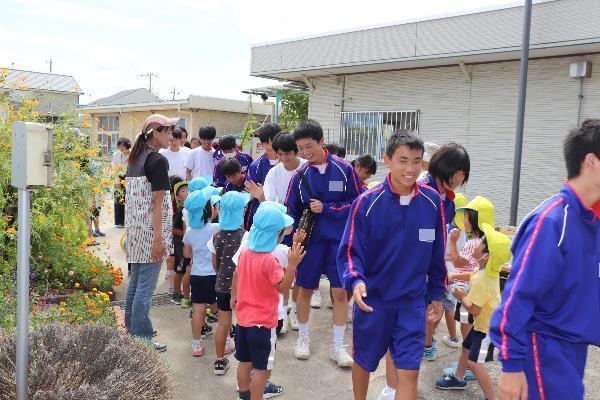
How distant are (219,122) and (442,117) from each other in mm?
14271

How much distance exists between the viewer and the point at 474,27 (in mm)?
9375

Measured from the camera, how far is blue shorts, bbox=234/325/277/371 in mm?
3463

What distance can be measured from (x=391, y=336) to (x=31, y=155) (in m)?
2.29

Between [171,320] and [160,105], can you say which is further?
[160,105]

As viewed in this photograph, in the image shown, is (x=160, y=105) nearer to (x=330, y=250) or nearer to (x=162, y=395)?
(x=330, y=250)

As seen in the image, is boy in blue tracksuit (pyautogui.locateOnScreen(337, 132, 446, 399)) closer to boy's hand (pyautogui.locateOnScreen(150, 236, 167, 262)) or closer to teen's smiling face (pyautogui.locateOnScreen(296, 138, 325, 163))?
teen's smiling face (pyautogui.locateOnScreen(296, 138, 325, 163))

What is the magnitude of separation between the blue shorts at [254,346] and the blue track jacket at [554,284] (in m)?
1.76

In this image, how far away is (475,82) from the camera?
33.3 ft

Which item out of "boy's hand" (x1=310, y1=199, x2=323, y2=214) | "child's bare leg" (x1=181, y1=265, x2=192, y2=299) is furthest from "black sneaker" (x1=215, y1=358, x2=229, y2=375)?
"child's bare leg" (x1=181, y1=265, x2=192, y2=299)

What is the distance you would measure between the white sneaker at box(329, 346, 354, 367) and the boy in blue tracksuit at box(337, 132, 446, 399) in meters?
1.16

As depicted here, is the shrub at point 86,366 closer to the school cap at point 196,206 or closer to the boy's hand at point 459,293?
the school cap at point 196,206

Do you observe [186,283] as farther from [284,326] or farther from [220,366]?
[220,366]

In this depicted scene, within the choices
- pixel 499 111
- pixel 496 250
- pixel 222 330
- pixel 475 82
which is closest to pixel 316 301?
pixel 222 330

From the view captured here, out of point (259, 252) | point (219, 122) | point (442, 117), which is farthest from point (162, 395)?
point (219, 122)
